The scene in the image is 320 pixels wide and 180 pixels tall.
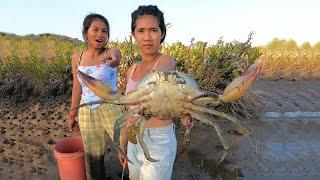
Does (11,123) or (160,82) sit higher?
(160,82)

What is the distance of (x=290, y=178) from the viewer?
210 inches

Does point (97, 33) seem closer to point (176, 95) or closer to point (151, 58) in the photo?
point (151, 58)

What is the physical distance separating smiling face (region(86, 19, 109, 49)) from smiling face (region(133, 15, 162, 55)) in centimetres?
123

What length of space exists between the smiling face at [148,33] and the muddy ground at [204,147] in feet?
8.65

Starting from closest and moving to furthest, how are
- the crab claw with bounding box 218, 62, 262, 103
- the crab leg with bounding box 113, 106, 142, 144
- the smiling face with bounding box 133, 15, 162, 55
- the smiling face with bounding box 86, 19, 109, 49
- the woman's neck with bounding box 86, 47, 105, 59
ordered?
the crab claw with bounding box 218, 62, 262, 103, the crab leg with bounding box 113, 106, 142, 144, the smiling face with bounding box 133, 15, 162, 55, the smiling face with bounding box 86, 19, 109, 49, the woman's neck with bounding box 86, 47, 105, 59

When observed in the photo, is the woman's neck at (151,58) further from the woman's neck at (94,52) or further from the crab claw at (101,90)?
the woman's neck at (94,52)

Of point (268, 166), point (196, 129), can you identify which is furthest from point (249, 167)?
point (196, 129)

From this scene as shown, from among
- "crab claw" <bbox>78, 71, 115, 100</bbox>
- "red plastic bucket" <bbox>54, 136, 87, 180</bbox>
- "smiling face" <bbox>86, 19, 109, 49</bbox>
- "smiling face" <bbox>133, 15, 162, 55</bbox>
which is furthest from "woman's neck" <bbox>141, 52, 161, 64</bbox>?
"red plastic bucket" <bbox>54, 136, 87, 180</bbox>

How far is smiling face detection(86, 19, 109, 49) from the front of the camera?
13.6 ft

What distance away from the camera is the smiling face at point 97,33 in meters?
4.15

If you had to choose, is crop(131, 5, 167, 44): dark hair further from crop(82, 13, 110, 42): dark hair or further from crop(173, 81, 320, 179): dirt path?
crop(173, 81, 320, 179): dirt path

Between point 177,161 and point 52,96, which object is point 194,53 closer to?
point 177,161

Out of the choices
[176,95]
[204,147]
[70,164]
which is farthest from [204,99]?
[204,147]

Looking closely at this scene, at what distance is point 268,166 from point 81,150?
2.49 metres
